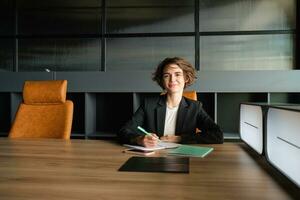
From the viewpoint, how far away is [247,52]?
3.93 meters

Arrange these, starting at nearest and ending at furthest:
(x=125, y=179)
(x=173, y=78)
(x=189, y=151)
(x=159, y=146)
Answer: (x=125, y=179) < (x=189, y=151) < (x=159, y=146) < (x=173, y=78)

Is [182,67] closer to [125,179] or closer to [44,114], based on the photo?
[44,114]

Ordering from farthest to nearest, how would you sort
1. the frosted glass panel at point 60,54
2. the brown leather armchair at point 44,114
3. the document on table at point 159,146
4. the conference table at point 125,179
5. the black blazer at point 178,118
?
the frosted glass panel at point 60,54, the brown leather armchair at point 44,114, the black blazer at point 178,118, the document on table at point 159,146, the conference table at point 125,179

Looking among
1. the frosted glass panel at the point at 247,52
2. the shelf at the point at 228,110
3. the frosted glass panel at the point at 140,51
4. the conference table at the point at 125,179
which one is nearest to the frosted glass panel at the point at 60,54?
the frosted glass panel at the point at 140,51

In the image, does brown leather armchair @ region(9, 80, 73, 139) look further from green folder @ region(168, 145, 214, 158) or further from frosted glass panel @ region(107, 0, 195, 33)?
frosted glass panel @ region(107, 0, 195, 33)

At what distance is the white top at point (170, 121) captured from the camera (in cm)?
200

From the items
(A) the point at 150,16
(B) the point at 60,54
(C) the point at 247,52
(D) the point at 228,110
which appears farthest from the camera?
(B) the point at 60,54

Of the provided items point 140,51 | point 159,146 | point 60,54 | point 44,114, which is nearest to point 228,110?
point 140,51

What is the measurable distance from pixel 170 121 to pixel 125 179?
→ 42.9 inches

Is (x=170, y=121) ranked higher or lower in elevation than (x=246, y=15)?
lower

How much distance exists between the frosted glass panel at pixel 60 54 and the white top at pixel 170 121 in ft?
7.69

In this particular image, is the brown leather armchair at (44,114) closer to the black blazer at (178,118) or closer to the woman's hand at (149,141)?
the black blazer at (178,118)

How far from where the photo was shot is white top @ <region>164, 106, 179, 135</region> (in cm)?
200

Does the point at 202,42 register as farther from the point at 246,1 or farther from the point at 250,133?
the point at 250,133
